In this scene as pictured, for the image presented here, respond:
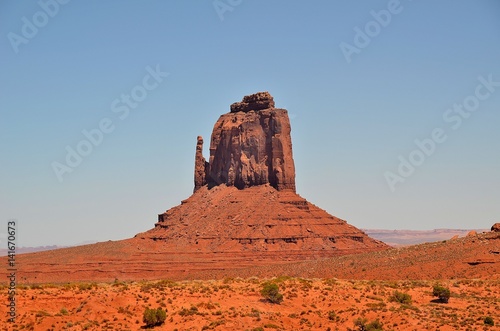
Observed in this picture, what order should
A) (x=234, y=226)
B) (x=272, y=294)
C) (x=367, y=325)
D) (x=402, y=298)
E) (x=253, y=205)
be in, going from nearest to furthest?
(x=367, y=325), (x=272, y=294), (x=402, y=298), (x=234, y=226), (x=253, y=205)

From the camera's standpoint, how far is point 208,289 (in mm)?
51031

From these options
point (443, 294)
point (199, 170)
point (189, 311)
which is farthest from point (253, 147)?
point (189, 311)

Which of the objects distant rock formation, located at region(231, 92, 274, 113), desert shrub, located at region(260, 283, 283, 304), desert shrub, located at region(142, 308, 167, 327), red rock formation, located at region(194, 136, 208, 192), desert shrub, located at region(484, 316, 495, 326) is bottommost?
desert shrub, located at region(484, 316, 495, 326)

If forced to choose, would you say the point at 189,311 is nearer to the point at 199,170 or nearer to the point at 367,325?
the point at 367,325

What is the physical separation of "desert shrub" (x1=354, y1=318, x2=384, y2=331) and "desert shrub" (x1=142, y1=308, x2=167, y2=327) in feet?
36.2

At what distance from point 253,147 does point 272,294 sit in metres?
85.2

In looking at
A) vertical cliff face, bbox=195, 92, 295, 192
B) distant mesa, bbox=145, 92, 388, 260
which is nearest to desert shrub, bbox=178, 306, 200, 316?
distant mesa, bbox=145, 92, 388, 260

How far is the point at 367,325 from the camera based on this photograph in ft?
148

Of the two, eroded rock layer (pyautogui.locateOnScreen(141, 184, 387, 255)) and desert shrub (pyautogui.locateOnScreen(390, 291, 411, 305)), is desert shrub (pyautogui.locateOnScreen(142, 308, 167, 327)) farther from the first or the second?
eroded rock layer (pyautogui.locateOnScreen(141, 184, 387, 255))

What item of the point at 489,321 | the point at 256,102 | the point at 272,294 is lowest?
the point at 489,321

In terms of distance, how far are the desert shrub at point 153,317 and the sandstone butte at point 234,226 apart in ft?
200

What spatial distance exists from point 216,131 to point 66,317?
96205 mm

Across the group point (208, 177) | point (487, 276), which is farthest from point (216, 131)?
point (487, 276)

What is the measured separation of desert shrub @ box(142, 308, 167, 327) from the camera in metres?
43.9
